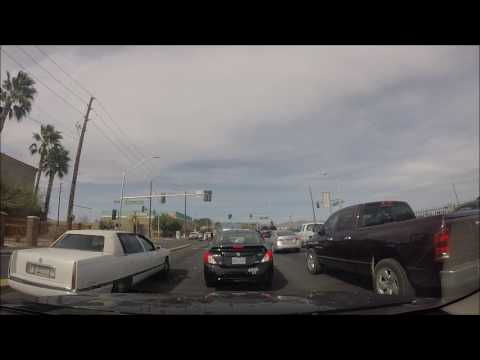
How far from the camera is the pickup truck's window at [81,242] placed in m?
6.46

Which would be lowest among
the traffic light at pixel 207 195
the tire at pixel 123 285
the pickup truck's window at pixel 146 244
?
the tire at pixel 123 285

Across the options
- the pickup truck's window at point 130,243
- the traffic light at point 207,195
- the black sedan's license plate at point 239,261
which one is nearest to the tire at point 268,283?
the black sedan's license plate at point 239,261

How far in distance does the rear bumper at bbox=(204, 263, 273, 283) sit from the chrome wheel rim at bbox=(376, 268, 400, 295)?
7.45 feet

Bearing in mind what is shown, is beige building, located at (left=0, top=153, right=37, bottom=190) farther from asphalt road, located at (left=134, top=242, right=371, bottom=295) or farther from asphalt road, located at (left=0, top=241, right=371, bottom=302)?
asphalt road, located at (left=134, top=242, right=371, bottom=295)

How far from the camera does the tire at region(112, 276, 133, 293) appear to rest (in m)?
6.25

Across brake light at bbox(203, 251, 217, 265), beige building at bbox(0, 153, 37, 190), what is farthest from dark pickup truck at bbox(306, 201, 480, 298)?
beige building at bbox(0, 153, 37, 190)

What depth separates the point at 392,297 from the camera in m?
3.74

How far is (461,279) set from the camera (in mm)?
4426

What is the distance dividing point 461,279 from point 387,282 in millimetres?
1257

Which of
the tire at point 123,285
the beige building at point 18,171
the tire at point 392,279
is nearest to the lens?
the tire at point 392,279

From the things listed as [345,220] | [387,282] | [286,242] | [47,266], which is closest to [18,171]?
[286,242]

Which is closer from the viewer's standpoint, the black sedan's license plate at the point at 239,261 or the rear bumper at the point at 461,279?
the rear bumper at the point at 461,279

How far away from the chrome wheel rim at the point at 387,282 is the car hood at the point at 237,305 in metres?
1.65

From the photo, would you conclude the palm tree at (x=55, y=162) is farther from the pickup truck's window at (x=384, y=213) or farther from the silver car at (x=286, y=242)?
the pickup truck's window at (x=384, y=213)
